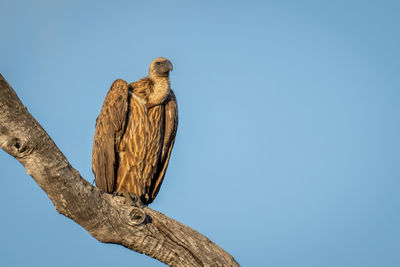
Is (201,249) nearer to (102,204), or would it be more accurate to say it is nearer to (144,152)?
(102,204)

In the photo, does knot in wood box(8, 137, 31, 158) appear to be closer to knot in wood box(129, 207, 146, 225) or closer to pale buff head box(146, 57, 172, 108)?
knot in wood box(129, 207, 146, 225)

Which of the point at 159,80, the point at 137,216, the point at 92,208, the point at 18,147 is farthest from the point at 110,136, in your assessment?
the point at 18,147

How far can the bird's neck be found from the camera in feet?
24.1

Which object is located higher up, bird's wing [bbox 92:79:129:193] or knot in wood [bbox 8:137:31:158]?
bird's wing [bbox 92:79:129:193]

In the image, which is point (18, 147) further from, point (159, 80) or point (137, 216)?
point (159, 80)

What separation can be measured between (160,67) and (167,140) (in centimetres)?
111

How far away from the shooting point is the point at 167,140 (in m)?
7.60

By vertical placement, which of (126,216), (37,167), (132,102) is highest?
(132,102)

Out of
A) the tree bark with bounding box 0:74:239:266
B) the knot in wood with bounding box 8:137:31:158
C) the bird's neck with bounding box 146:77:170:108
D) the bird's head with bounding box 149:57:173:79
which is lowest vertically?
the knot in wood with bounding box 8:137:31:158

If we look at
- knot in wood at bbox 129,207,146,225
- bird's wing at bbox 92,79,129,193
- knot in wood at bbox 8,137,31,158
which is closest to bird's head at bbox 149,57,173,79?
bird's wing at bbox 92,79,129,193

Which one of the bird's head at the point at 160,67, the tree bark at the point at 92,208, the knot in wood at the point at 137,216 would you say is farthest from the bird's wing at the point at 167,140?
the knot in wood at the point at 137,216

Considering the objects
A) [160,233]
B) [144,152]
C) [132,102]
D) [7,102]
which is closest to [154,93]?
[132,102]

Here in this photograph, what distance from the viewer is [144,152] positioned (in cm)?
734

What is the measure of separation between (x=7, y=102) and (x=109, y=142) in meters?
3.39
